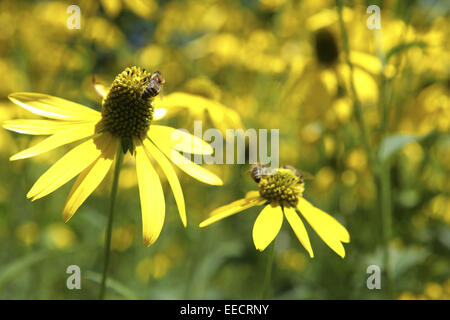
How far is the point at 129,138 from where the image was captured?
1.25 m

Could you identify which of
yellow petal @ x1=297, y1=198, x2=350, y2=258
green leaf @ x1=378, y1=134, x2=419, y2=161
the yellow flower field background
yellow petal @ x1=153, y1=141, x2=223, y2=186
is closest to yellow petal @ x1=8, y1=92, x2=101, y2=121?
yellow petal @ x1=153, y1=141, x2=223, y2=186

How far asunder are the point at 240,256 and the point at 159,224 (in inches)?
42.7

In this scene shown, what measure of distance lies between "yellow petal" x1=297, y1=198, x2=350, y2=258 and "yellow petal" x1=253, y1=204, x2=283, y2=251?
87 mm

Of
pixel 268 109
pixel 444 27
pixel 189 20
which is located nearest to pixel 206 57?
pixel 189 20

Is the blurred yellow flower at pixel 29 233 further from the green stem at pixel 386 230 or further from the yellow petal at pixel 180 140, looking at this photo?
the green stem at pixel 386 230

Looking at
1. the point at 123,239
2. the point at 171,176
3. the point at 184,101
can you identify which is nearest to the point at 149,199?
the point at 171,176

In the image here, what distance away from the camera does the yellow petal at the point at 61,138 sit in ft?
3.53

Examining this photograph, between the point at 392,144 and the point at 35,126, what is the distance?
1.19m

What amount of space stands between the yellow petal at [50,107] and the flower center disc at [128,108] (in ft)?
0.21

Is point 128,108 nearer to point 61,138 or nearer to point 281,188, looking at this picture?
point 61,138

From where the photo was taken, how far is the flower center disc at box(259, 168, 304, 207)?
4.22 feet

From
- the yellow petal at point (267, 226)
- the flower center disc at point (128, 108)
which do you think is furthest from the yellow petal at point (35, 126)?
the yellow petal at point (267, 226)

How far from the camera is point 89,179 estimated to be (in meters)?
1.09
